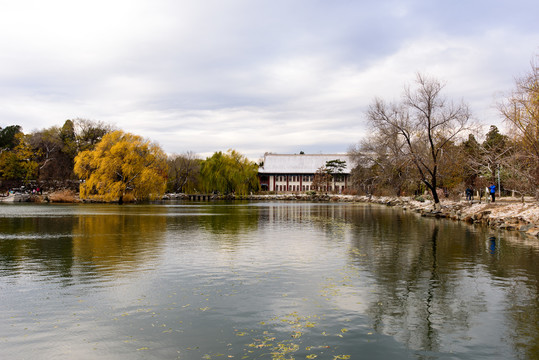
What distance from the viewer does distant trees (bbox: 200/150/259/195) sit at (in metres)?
91.7

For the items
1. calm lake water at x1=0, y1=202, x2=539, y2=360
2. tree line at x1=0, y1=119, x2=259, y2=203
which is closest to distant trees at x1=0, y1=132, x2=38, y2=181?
tree line at x1=0, y1=119, x2=259, y2=203

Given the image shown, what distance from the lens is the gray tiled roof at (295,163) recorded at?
117 metres

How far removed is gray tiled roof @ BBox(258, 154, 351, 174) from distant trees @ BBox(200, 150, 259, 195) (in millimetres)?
20386

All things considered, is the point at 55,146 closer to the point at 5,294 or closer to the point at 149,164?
the point at 149,164

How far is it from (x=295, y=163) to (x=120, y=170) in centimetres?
6188

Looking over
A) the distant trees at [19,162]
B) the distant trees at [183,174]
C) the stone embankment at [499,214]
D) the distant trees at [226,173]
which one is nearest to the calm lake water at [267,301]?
the stone embankment at [499,214]

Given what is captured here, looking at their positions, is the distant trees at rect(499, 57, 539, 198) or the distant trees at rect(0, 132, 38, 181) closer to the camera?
the distant trees at rect(499, 57, 539, 198)

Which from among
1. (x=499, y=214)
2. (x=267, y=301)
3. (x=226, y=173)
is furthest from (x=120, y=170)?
(x=267, y=301)

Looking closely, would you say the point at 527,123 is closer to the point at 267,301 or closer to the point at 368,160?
the point at 267,301

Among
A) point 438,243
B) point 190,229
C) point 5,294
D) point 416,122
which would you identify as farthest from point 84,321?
point 416,122

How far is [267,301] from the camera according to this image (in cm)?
1020

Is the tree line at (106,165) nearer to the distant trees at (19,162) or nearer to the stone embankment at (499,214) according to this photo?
the distant trees at (19,162)

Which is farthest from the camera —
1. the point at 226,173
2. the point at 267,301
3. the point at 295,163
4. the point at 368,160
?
the point at 295,163

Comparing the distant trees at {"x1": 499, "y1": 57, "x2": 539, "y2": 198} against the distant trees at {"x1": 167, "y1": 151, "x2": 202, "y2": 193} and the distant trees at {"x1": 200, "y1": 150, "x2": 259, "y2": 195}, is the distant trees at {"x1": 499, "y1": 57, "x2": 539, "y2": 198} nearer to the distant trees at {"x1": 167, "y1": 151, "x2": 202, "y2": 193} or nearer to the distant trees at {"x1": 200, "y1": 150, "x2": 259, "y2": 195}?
the distant trees at {"x1": 200, "y1": 150, "x2": 259, "y2": 195}
